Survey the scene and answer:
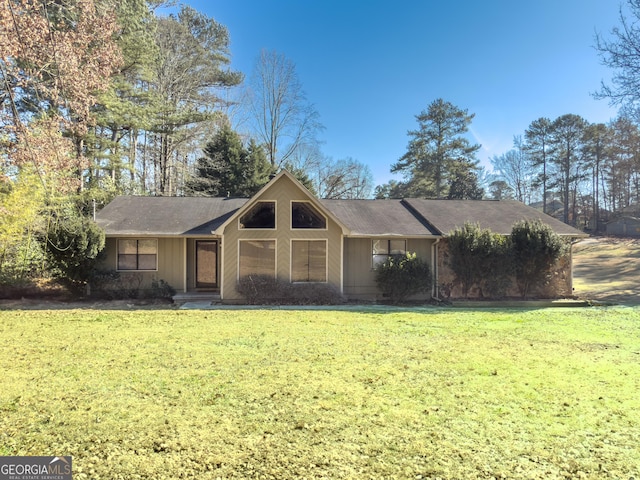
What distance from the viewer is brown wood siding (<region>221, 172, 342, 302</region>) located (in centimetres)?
1248

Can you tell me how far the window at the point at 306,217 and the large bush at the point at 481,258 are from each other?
Result: 475 centimetres

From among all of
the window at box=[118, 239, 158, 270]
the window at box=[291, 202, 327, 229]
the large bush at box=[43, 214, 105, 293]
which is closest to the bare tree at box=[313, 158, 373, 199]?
the window at box=[291, 202, 327, 229]

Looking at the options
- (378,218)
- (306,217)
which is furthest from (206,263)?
(378,218)

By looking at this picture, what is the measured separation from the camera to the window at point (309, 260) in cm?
1276

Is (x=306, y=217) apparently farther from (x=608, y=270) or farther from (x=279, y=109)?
(x=608, y=270)

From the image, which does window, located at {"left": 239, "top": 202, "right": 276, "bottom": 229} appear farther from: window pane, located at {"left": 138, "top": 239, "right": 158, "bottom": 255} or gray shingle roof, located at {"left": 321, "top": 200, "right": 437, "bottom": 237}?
window pane, located at {"left": 138, "top": 239, "right": 158, "bottom": 255}

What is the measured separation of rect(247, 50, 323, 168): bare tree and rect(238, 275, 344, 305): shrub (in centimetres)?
1795

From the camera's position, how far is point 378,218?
48.6 ft

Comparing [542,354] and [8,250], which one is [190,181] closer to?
[8,250]

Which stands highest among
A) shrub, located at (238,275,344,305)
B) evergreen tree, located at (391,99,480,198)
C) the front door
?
evergreen tree, located at (391,99,480,198)

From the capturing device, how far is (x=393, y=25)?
15953mm

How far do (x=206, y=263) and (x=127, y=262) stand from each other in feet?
9.07

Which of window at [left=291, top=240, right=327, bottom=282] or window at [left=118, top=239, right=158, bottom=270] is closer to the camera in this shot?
window at [left=291, top=240, right=327, bottom=282]

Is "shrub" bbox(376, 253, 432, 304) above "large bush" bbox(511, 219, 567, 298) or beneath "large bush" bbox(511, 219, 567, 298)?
beneath
